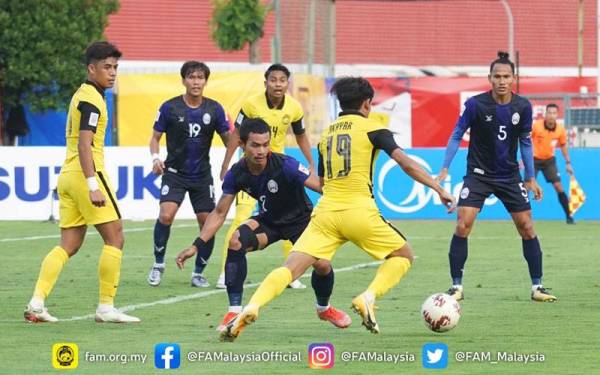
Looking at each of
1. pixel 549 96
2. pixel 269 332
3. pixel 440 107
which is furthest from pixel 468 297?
pixel 440 107

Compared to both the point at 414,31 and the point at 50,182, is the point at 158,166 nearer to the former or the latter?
the point at 50,182

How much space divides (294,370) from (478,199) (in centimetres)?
488

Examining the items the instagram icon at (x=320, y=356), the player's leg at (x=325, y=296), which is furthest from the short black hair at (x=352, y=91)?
the instagram icon at (x=320, y=356)

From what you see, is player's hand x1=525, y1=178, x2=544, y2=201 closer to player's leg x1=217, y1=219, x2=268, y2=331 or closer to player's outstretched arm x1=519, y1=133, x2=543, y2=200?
player's outstretched arm x1=519, y1=133, x2=543, y2=200

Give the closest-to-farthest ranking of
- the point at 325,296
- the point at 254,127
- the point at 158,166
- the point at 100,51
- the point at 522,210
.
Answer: the point at 254,127
the point at 325,296
the point at 100,51
the point at 522,210
the point at 158,166

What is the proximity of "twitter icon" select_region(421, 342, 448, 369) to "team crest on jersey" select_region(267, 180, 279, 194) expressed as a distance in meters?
2.16

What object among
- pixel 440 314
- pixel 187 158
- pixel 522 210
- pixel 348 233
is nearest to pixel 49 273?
pixel 348 233

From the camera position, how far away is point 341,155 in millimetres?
10422

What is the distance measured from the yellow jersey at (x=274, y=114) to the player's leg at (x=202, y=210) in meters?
0.86

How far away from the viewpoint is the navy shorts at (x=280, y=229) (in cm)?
1168

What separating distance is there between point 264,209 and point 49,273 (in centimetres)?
179

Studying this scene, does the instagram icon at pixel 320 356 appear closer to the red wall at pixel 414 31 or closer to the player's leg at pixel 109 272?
the player's leg at pixel 109 272

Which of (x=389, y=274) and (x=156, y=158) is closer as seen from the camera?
(x=389, y=274)

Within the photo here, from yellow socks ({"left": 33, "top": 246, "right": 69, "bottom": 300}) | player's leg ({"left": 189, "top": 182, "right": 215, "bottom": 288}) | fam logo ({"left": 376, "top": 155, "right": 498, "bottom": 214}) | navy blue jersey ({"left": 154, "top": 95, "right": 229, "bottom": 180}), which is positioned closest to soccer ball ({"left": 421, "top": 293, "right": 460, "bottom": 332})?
yellow socks ({"left": 33, "top": 246, "right": 69, "bottom": 300})
